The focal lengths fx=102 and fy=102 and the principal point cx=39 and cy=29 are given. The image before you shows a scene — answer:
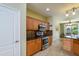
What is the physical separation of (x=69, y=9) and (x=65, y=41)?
0.64 m

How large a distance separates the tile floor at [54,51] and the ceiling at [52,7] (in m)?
0.65

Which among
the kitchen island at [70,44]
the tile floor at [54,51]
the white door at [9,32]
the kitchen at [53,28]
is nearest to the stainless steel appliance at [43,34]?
the kitchen at [53,28]

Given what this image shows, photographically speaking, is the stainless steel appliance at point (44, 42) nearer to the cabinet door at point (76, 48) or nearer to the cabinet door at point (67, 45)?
the cabinet door at point (67, 45)

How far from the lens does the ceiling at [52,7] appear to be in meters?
1.82

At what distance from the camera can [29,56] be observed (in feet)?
5.90

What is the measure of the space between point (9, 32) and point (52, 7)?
0.91m

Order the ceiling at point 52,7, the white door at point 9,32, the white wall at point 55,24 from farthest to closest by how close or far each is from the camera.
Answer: the white wall at point 55,24
the ceiling at point 52,7
the white door at point 9,32

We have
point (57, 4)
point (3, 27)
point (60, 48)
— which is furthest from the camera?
point (60, 48)

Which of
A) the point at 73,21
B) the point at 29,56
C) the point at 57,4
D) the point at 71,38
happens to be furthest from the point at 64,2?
the point at 29,56

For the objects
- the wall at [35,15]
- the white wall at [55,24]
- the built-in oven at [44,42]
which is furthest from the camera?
the built-in oven at [44,42]

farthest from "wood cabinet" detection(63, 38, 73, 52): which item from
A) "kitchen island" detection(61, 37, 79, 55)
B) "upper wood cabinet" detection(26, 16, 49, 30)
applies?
"upper wood cabinet" detection(26, 16, 49, 30)

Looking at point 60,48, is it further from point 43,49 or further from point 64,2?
point 64,2

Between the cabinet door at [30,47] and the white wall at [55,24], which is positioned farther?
the white wall at [55,24]

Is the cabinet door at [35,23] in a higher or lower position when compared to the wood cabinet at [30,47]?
higher
